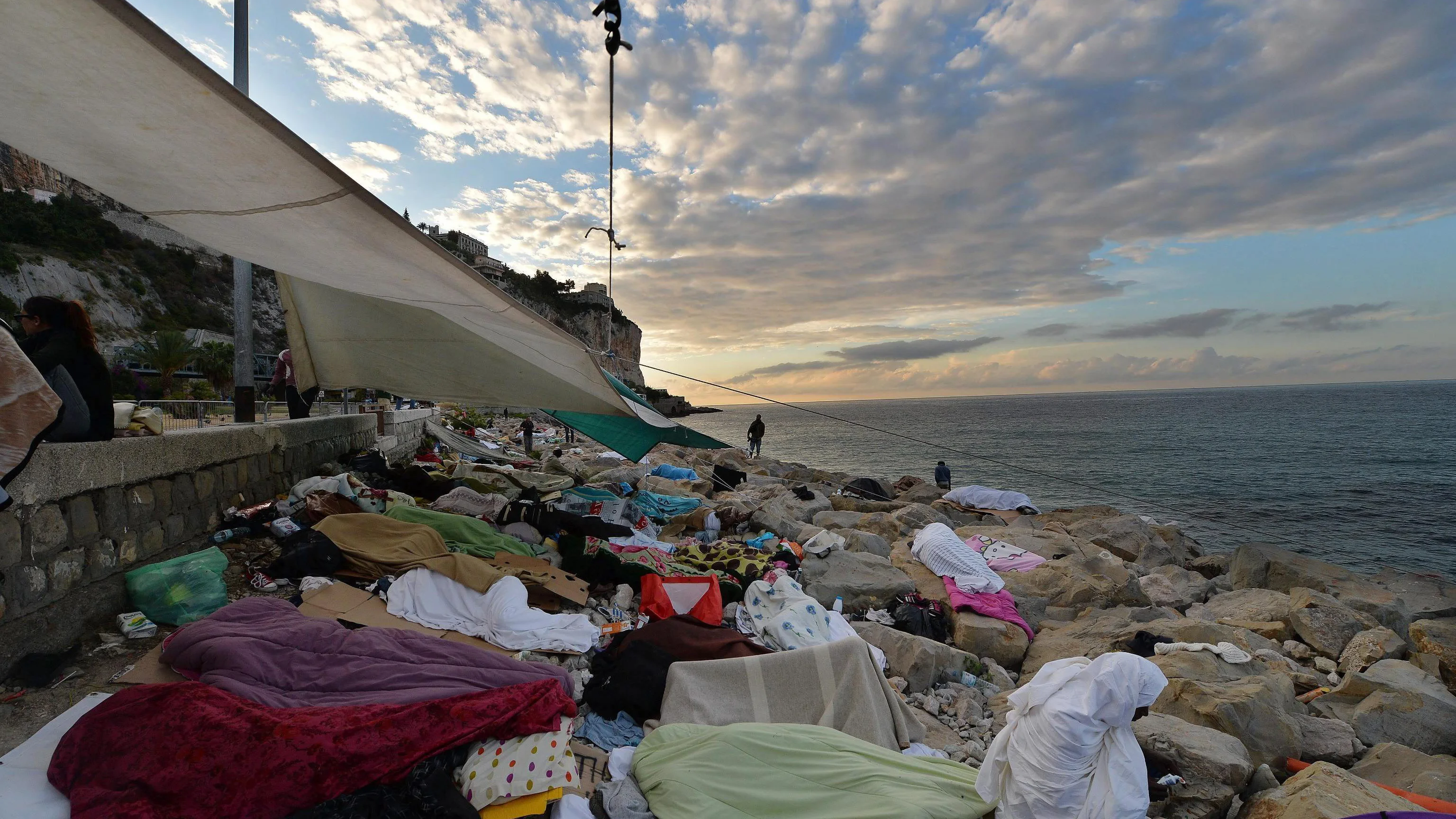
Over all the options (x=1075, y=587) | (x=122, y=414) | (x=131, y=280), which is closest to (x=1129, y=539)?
(x=1075, y=587)

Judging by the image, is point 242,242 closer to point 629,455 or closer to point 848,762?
point 848,762

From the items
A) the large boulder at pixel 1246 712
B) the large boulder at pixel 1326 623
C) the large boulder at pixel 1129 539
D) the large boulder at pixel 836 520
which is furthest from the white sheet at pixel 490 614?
the large boulder at pixel 1129 539

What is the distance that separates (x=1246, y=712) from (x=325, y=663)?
15.4 feet

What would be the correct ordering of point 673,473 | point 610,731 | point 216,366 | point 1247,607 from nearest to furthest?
point 610,731, point 1247,607, point 673,473, point 216,366

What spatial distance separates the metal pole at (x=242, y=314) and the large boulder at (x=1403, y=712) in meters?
8.46

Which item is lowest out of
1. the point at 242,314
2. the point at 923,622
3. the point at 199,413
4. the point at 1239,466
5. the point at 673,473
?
the point at 1239,466

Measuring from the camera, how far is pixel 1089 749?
86.1 inches

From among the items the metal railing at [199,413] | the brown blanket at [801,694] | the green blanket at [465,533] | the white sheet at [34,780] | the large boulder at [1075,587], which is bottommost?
the large boulder at [1075,587]

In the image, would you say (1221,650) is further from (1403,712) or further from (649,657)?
(649,657)

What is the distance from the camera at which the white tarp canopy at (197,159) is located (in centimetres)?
161

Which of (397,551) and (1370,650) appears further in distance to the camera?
(1370,650)

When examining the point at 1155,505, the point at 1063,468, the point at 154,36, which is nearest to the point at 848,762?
the point at 154,36

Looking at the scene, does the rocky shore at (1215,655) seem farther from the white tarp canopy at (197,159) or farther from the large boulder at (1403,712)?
the white tarp canopy at (197,159)

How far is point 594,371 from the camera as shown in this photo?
483 cm
